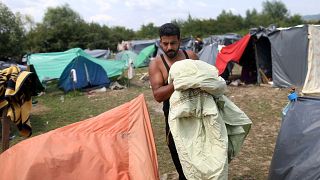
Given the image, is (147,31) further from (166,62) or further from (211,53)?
(166,62)

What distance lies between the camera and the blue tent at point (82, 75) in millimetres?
12203

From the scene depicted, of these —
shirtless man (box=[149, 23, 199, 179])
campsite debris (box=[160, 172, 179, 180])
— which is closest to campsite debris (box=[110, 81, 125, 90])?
campsite debris (box=[160, 172, 179, 180])

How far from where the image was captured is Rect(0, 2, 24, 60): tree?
909 inches

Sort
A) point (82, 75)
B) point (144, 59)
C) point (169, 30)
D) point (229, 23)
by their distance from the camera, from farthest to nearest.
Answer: point (229, 23) → point (144, 59) → point (82, 75) → point (169, 30)

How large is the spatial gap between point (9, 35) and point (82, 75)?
43.8 feet

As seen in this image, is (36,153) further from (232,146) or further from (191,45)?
(191,45)

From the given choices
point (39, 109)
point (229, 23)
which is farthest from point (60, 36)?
point (39, 109)

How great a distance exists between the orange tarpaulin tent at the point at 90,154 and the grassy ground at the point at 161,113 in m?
2.10

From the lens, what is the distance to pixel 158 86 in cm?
277

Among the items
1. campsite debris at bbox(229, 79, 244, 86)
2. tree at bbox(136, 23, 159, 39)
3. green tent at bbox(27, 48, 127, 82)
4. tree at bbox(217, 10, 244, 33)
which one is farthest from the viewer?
tree at bbox(136, 23, 159, 39)

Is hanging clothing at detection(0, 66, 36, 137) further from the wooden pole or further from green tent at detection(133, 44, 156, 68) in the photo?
green tent at detection(133, 44, 156, 68)

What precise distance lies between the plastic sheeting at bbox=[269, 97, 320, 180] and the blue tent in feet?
32.5

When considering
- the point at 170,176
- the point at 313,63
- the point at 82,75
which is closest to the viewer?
the point at 170,176

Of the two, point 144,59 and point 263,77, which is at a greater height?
point 263,77
